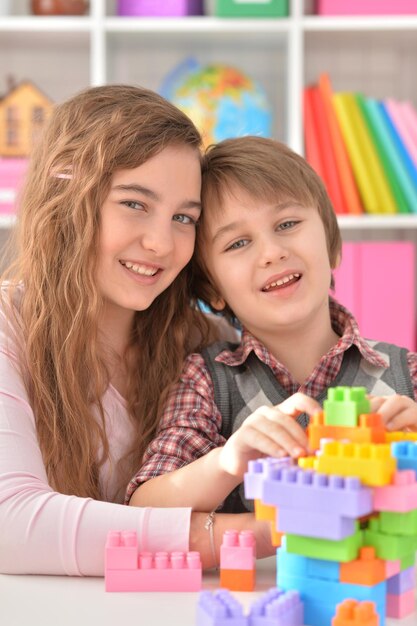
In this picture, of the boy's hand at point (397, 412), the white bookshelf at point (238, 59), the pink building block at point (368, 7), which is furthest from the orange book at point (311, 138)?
the boy's hand at point (397, 412)

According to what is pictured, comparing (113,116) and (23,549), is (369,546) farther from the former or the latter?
(113,116)

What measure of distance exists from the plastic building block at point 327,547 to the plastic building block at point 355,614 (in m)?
0.04

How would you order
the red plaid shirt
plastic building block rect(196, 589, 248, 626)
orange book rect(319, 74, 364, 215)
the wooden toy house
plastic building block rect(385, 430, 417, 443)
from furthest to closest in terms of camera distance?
1. the wooden toy house
2. orange book rect(319, 74, 364, 215)
3. the red plaid shirt
4. plastic building block rect(385, 430, 417, 443)
5. plastic building block rect(196, 589, 248, 626)

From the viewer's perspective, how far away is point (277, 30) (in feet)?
8.95

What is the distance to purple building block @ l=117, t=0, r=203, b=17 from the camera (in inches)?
109

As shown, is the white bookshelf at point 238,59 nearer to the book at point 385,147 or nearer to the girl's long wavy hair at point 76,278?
the book at point 385,147

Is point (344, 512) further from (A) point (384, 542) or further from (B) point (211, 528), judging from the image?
(B) point (211, 528)

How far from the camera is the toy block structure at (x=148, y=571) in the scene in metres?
0.97

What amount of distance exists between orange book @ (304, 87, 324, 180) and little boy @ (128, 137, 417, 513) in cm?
115

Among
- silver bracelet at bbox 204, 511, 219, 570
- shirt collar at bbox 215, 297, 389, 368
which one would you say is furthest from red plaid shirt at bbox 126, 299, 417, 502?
silver bracelet at bbox 204, 511, 219, 570

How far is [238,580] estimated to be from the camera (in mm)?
975

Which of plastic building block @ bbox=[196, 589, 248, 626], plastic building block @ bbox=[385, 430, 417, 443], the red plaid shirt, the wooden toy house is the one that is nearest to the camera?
plastic building block @ bbox=[196, 589, 248, 626]

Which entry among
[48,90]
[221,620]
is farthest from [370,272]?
[221,620]

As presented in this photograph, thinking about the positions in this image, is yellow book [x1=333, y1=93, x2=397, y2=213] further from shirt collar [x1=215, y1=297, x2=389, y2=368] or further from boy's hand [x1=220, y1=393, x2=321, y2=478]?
boy's hand [x1=220, y1=393, x2=321, y2=478]
